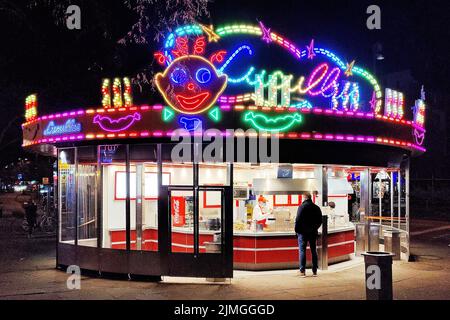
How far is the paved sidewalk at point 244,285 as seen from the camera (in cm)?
A: 950

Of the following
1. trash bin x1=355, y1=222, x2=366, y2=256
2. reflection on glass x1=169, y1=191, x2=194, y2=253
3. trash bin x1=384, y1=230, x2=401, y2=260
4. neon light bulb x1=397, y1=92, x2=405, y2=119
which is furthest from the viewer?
trash bin x1=355, y1=222, x2=366, y2=256

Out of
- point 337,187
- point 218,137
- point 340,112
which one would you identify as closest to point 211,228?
point 218,137

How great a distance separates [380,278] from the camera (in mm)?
7969

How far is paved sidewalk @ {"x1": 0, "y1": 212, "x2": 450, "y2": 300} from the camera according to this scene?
31.2 ft

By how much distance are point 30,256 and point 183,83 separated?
797cm

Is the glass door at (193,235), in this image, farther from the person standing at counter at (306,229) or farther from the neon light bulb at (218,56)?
the neon light bulb at (218,56)

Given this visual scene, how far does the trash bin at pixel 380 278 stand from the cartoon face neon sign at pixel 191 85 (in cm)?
473

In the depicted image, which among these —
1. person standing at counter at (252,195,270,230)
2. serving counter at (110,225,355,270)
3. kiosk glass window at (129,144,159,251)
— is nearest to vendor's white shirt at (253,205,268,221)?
person standing at counter at (252,195,270,230)

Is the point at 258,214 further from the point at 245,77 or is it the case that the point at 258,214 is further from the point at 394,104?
the point at 394,104

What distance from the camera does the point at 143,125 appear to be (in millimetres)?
11117

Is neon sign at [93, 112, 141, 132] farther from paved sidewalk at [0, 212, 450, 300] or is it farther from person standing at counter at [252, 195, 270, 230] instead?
person standing at counter at [252, 195, 270, 230]

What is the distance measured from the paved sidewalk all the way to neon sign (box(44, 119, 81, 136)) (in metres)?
3.31
